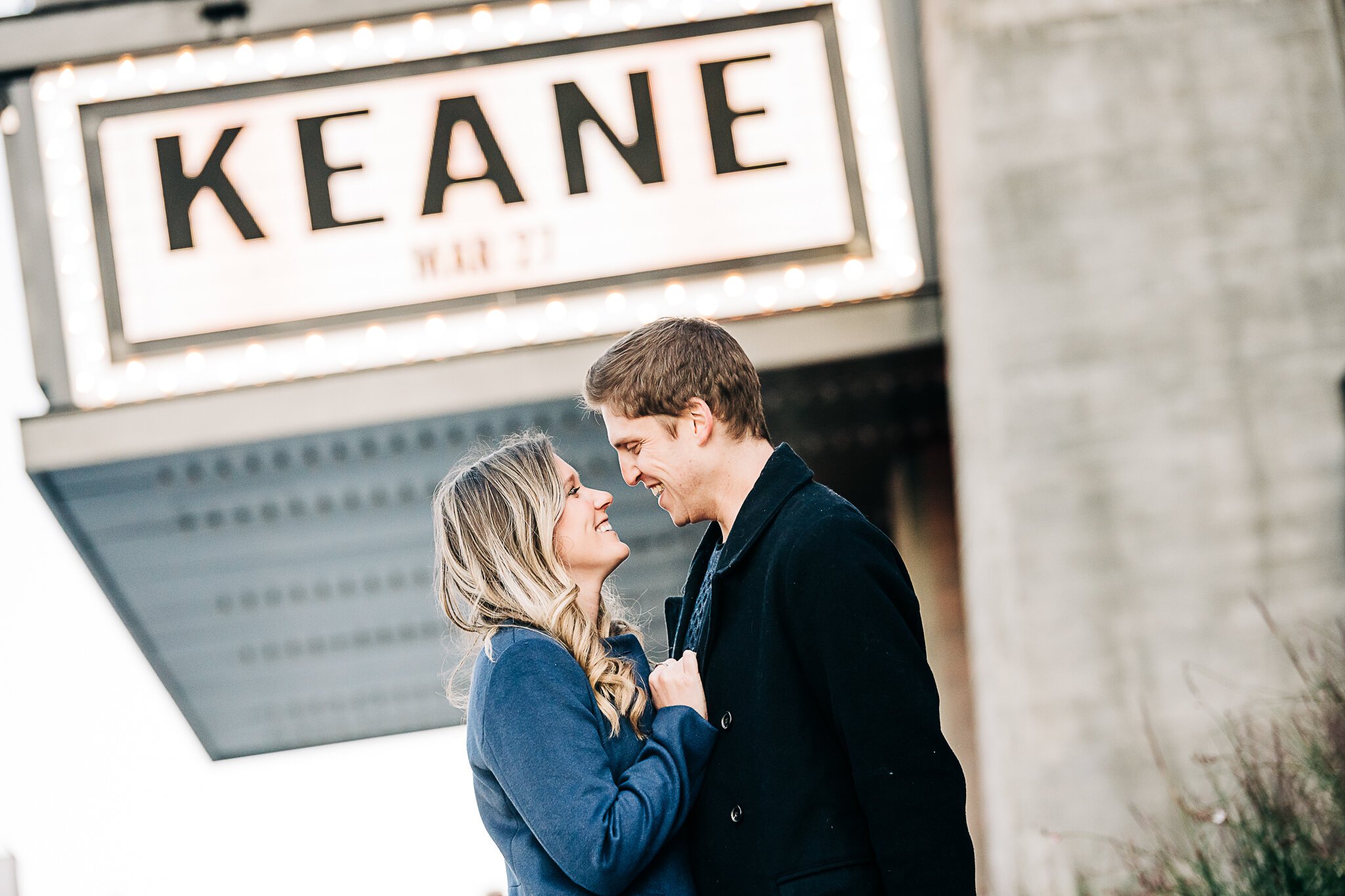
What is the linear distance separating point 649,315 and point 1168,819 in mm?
3332

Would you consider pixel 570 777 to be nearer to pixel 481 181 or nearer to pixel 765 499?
pixel 765 499

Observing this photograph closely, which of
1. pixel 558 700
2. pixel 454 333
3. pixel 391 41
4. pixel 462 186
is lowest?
pixel 558 700

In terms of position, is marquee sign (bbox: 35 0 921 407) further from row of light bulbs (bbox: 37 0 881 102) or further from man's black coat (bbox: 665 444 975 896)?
man's black coat (bbox: 665 444 975 896)

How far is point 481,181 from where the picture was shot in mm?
6305

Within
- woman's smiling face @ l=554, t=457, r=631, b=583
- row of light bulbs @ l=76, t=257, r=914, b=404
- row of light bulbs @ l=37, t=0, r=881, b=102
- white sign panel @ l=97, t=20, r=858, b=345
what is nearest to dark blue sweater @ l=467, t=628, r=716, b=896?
woman's smiling face @ l=554, t=457, r=631, b=583

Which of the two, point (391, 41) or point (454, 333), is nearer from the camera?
point (454, 333)

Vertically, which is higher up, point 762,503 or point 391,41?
point 391,41

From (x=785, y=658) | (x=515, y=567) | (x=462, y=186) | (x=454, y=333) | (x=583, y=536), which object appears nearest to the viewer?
(x=785, y=658)

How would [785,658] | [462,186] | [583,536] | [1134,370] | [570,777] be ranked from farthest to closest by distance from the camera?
[462,186], [1134,370], [583,536], [785,658], [570,777]

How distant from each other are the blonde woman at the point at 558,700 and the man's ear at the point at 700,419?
0.29 m

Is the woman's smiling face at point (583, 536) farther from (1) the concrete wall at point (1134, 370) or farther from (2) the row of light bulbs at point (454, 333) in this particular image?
(2) the row of light bulbs at point (454, 333)

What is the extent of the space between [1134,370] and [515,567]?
4027mm

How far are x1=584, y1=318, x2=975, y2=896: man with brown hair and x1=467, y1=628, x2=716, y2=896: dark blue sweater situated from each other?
11 centimetres

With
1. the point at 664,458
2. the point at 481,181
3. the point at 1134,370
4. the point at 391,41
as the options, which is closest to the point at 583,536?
the point at 664,458
